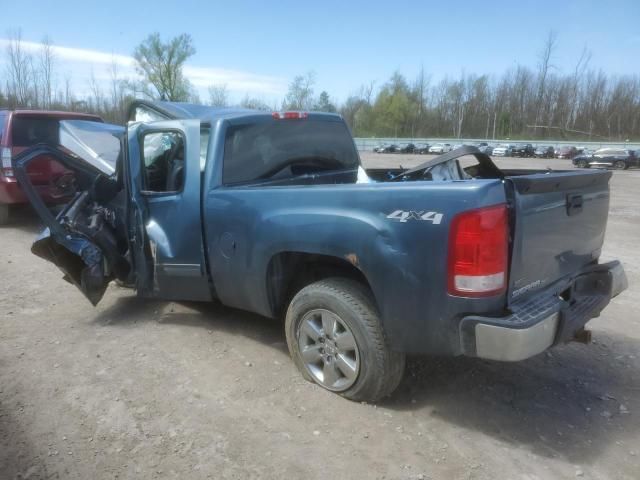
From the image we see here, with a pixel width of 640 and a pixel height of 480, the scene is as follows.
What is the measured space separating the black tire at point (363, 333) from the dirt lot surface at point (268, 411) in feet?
0.54

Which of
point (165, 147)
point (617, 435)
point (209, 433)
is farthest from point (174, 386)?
point (617, 435)

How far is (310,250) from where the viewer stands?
316cm

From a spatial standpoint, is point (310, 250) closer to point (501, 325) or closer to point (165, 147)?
point (501, 325)

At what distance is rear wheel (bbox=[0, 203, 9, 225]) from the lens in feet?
27.4

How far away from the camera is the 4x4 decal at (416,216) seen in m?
2.55

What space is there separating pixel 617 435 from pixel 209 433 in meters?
2.39

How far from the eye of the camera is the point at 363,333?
9.80 feet

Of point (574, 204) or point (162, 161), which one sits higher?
point (162, 161)

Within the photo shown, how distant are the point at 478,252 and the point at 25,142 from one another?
774cm

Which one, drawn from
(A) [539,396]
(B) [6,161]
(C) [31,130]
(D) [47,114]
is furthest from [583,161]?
(A) [539,396]

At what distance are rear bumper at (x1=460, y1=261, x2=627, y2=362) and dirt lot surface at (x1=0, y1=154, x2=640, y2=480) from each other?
0.63 metres

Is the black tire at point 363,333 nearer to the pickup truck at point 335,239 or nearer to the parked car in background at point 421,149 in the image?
the pickup truck at point 335,239

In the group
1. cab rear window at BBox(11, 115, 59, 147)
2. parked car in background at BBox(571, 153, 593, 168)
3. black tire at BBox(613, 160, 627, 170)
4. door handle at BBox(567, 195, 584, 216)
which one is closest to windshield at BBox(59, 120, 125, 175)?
cab rear window at BBox(11, 115, 59, 147)

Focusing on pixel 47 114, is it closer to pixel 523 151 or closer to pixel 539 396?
pixel 539 396
